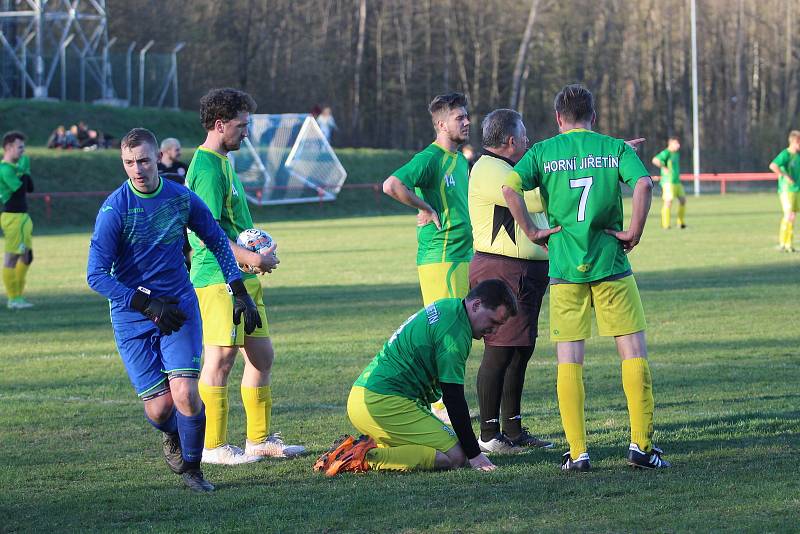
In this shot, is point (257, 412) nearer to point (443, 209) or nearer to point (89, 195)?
point (443, 209)

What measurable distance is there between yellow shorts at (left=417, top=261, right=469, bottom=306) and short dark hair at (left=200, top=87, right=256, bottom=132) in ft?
5.98

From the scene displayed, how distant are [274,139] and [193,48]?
1906 cm

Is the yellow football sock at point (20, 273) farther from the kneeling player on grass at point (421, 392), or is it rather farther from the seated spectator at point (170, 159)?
the kneeling player on grass at point (421, 392)

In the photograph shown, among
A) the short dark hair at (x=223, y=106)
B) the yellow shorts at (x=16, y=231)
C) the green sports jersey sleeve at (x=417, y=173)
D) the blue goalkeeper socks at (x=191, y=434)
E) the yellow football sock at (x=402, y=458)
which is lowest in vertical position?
the yellow football sock at (x=402, y=458)

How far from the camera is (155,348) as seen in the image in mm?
6230

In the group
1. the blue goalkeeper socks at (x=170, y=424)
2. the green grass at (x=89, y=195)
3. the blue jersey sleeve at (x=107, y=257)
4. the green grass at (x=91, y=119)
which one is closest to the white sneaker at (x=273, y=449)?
the blue goalkeeper socks at (x=170, y=424)

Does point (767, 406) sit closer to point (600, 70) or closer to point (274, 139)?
point (274, 139)

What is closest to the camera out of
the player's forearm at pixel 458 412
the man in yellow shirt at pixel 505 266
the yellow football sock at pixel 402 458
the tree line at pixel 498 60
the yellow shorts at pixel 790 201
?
the player's forearm at pixel 458 412

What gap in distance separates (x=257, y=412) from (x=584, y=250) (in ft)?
7.70

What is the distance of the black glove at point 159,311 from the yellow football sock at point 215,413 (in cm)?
121

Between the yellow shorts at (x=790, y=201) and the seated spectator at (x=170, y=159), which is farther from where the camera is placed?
the yellow shorts at (x=790, y=201)

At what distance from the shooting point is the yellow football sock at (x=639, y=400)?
6355mm

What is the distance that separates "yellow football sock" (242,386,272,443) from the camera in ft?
23.9

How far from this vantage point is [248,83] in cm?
6022
